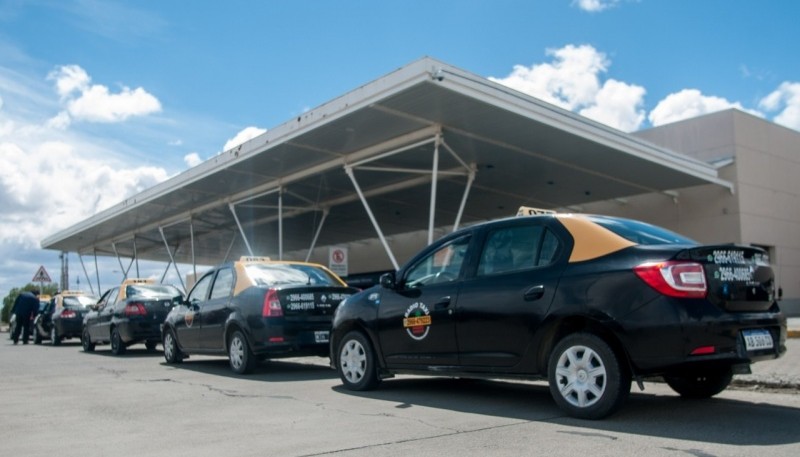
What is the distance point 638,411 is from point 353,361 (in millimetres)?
3179

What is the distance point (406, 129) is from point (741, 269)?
523 inches

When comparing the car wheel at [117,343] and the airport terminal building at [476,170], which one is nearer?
the car wheel at [117,343]

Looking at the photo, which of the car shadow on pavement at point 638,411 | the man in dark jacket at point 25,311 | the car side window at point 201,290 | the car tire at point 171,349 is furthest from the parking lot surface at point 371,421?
the man in dark jacket at point 25,311

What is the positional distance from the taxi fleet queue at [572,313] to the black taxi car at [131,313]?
26.3 feet

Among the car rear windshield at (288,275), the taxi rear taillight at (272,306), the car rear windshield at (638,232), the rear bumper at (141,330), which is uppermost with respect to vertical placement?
the car rear windshield at (638,232)

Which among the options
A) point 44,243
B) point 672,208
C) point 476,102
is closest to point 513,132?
point 476,102

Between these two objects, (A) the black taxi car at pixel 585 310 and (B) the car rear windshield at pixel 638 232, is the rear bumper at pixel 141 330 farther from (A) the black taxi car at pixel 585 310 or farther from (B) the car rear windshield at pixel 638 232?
(B) the car rear windshield at pixel 638 232

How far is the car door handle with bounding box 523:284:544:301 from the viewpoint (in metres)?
5.91

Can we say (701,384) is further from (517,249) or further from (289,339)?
(289,339)

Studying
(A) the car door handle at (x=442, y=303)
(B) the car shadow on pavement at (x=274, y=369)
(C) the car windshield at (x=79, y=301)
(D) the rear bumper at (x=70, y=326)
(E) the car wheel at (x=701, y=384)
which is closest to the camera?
(E) the car wheel at (x=701, y=384)

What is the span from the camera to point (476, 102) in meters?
15.5

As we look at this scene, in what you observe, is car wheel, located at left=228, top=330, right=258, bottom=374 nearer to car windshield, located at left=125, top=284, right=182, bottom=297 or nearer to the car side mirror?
the car side mirror

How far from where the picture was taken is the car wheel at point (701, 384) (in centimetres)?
639

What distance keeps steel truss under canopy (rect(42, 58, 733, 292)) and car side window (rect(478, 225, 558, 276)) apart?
25.6ft
